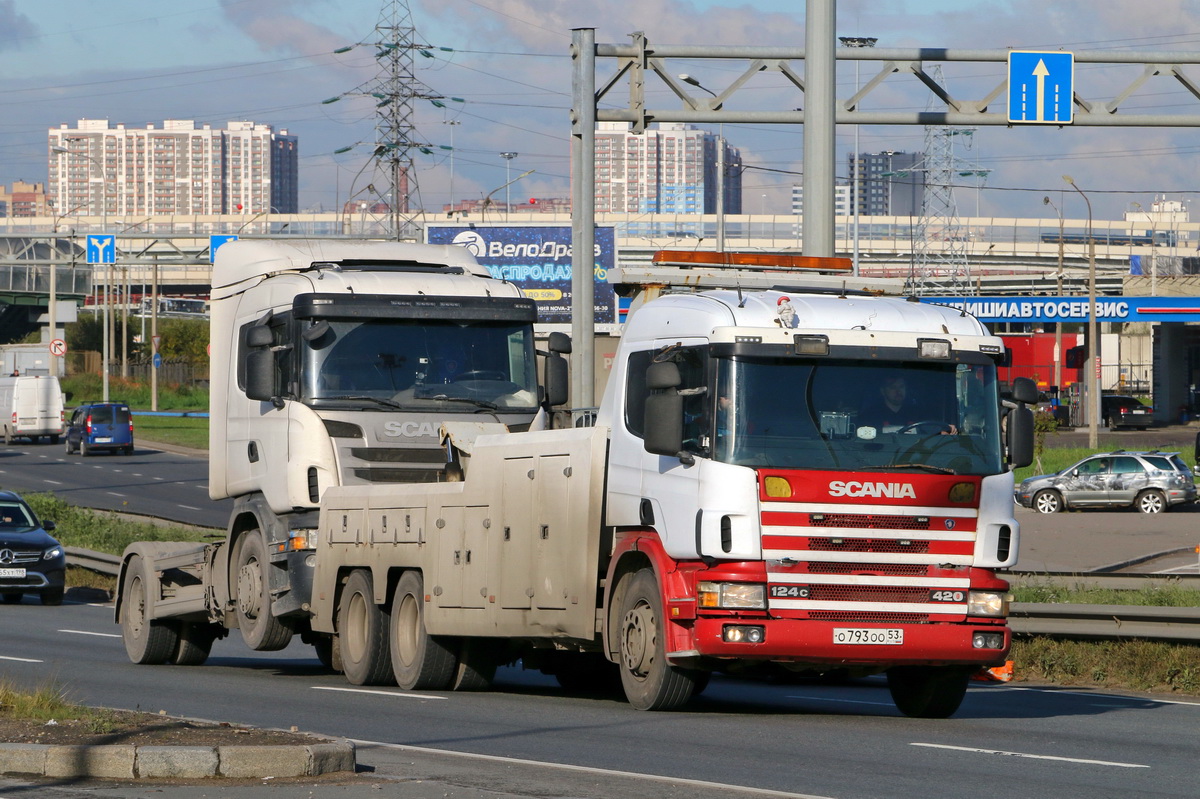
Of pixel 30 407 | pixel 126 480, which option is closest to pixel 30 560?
pixel 126 480

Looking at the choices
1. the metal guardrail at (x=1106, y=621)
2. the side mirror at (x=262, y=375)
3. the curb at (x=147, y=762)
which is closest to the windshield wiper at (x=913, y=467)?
the metal guardrail at (x=1106, y=621)

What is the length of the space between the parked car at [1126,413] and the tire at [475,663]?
64441 millimetres

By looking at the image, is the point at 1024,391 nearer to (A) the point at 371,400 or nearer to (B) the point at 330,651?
(A) the point at 371,400

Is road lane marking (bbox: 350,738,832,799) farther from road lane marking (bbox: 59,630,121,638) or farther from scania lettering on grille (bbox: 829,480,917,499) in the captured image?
road lane marking (bbox: 59,630,121,638)

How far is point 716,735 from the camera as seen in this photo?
10.4 meters

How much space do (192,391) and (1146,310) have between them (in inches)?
2132

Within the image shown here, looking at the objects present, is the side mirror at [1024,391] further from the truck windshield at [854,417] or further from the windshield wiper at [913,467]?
the windshield wiper at [913,467]

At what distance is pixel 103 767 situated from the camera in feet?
26.6

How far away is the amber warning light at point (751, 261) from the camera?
1304cm

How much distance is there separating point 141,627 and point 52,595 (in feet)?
34.3

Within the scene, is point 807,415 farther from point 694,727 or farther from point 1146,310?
point 1146,310

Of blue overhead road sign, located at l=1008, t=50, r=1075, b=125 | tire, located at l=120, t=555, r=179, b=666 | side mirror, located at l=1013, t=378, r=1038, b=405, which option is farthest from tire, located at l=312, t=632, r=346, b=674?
blue overhead road sign, located at l=1008, t=50, r=1075, b=125

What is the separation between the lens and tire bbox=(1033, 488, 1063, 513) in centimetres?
4228

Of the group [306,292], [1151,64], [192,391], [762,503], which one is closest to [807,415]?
[762,503]
